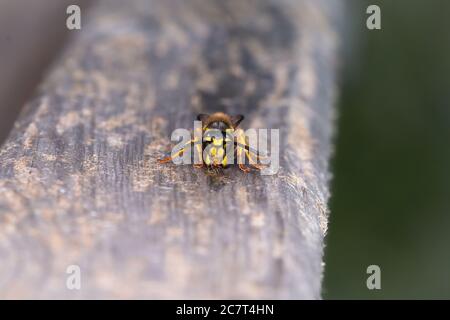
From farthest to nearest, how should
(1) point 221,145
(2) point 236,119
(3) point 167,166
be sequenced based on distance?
(2) point 236,119
(1) point 221,145
(3) point 167,166

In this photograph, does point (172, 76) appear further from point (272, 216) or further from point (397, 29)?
point (397, 29)

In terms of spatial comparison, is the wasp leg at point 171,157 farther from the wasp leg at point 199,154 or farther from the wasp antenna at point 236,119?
the wasp antenna at point 236,119

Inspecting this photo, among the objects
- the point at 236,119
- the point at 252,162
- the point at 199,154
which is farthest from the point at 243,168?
the point at 236,119

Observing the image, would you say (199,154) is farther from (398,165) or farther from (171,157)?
(398,165)

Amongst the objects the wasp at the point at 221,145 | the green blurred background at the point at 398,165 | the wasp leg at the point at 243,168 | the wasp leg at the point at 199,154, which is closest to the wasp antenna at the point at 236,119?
the wasp at the point at 221,145

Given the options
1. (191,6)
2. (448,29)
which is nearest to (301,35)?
(191,6)

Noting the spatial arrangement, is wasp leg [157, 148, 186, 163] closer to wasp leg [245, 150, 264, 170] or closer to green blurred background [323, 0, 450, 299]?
wasp leg [245, 150, 264, 170]
